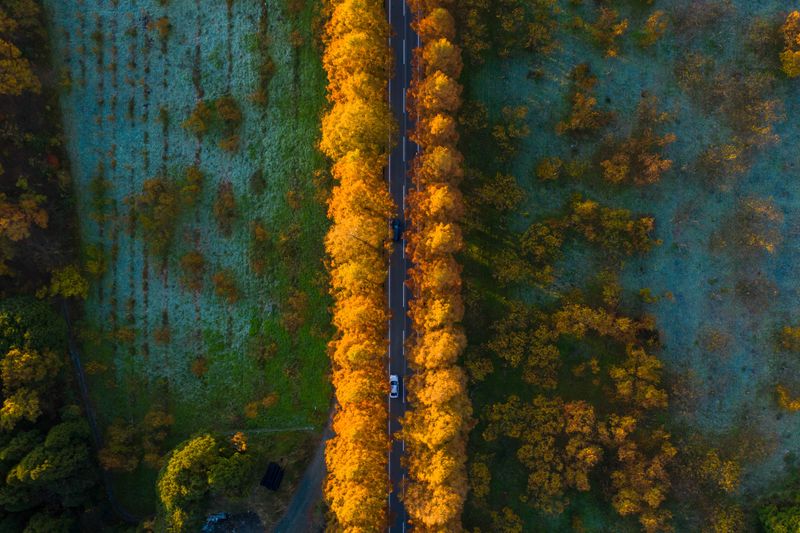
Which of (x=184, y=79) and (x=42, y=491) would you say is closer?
(x=42, y=491)

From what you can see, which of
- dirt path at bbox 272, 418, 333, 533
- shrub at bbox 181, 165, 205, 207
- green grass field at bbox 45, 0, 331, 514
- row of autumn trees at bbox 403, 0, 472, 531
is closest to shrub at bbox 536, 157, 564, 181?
row of autumn trees at bbox 403, 0, 472, 531

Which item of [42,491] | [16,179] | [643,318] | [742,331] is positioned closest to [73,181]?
[16,179]

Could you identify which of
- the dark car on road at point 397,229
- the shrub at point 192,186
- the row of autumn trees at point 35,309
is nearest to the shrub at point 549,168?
the dark car on road at point 397,229

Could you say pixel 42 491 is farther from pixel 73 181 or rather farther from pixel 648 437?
pixel 648 437

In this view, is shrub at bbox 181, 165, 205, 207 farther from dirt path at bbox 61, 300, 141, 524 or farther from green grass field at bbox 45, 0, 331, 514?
dirt path at bbox 61, 300, 141, 524

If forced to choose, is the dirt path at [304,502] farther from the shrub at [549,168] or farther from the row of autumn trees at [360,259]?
the shrub at [549,168]

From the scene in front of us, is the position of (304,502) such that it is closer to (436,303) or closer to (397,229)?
(436,303)
